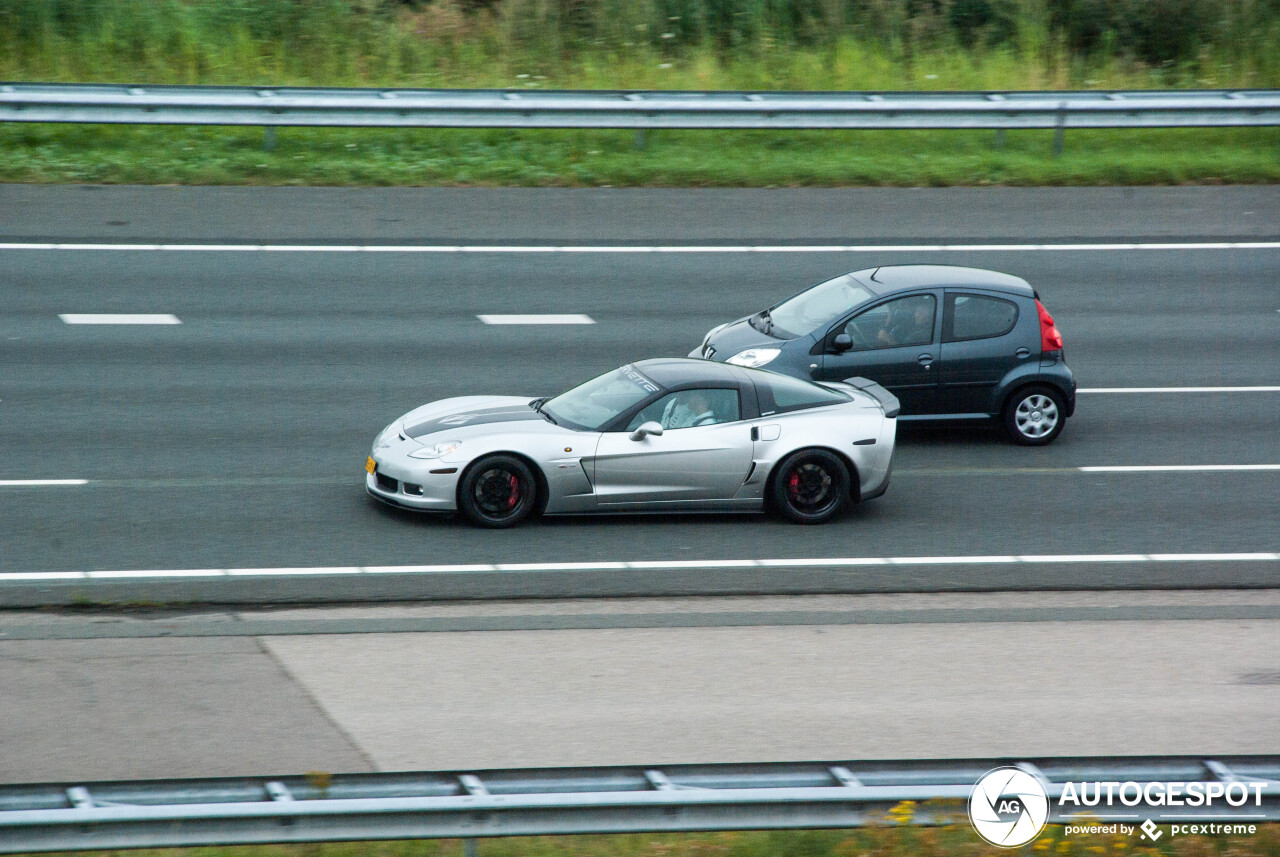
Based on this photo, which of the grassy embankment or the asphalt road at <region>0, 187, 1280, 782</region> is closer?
the asphalt road at <region>0, 187, 1280, 782</region>

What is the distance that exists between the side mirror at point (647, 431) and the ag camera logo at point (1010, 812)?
6063 millimetres

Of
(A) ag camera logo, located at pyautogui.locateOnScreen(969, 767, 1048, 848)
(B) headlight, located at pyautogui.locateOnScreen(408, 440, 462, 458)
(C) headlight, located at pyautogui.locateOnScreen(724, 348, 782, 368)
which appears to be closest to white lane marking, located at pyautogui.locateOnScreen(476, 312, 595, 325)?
(C) headlight, located at pyautogui.locateOnScreen(724, 348, 782, 368)

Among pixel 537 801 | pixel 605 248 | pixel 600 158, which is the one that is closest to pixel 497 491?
pixel 537 801

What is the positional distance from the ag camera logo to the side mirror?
6063 millimetres

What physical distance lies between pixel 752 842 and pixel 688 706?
2144 millimetres

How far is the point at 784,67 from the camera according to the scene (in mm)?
24031

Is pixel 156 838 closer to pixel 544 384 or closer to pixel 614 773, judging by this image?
pixel 614 773

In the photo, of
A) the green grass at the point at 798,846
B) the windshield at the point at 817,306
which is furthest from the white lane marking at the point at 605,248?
the green grass at the point at 798,846

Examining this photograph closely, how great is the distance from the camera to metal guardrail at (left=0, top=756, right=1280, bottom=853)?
4730 mm

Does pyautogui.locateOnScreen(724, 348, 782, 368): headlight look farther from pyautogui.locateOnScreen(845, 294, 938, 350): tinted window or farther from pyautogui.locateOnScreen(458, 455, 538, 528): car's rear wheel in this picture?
pyautogui.locateOnScreen(458, 455, 538, 528): car's rear wheel

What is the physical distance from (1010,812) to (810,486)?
6.36m

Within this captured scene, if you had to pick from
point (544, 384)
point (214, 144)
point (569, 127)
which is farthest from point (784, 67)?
point (544, 384)

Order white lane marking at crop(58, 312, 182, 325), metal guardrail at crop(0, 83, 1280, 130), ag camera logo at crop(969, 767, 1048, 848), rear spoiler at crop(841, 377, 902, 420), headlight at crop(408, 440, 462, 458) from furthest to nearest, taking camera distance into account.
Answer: metal guardrail at crop(0, 83, 1280, 130), white lane marking at crop(58, 312, 182, 325), rear spoiler at crop(841, 377, 902, 420), headlight at crop(408, 440, 462, 458), ag camera logo at crop(969, 767, 1048, 848)

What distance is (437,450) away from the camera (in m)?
10.9
